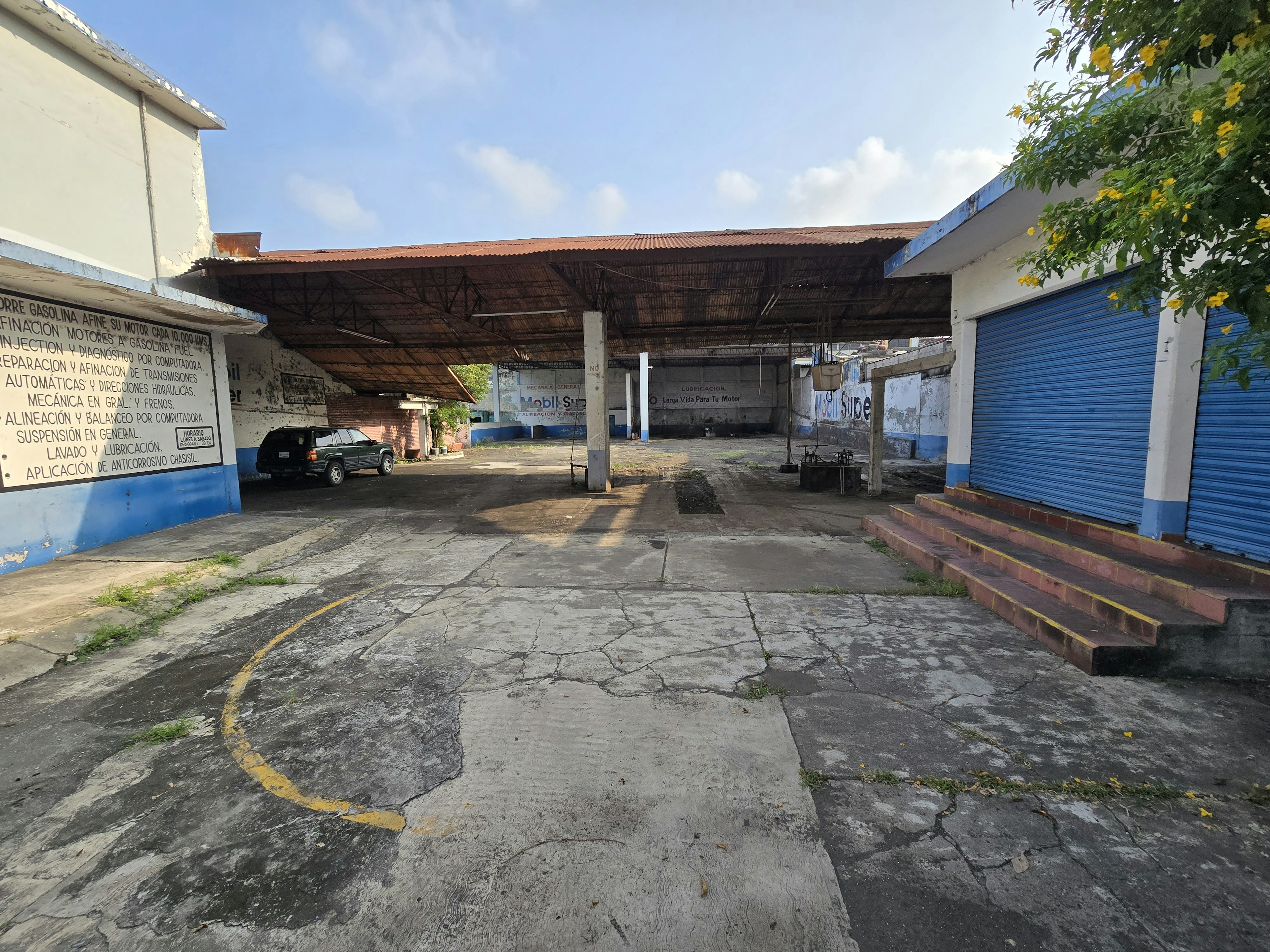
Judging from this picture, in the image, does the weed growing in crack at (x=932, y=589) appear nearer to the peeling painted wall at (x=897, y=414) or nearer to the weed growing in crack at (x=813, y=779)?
the weed growing in crack at (x=813, y=779)

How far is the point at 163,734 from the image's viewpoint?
128 inches

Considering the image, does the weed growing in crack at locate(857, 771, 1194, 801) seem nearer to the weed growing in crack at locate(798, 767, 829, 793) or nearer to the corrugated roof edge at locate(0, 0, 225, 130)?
the weed growing in crack at locate(798, 767, 829, 793)

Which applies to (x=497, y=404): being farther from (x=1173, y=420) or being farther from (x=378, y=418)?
(x=1173, y=420)

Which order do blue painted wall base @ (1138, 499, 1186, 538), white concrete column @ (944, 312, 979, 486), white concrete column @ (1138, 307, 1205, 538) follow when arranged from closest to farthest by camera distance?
white concrete column @ (1138, 307, 1205, 538) < blue painted wall base @ (1138, 499, 1186, 538) < white concrete column @ (944, 312, 979, 486)

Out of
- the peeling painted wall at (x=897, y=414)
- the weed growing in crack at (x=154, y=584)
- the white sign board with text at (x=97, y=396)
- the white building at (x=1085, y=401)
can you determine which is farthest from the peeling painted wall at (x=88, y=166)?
the peeling painted wall at (x=897, y=414)

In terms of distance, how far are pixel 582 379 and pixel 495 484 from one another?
2685 cm

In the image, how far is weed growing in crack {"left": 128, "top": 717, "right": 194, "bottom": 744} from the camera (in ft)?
10.5

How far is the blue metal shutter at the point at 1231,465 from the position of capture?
4.21 meters

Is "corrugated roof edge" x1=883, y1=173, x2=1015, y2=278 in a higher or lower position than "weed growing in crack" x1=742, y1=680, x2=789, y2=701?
higher

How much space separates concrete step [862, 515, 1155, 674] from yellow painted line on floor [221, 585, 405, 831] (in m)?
4.62

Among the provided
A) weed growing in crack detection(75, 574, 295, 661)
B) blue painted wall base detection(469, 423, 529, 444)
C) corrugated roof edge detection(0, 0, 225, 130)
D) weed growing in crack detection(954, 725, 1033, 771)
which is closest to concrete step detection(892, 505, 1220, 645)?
weed growing in crack detection(954, 725, 1033, 771)

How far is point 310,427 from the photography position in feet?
47.0

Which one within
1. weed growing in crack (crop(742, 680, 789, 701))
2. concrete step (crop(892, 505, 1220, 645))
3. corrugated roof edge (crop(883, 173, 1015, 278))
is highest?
corrugated roof edge (crop(883, 173, 1015, 278))

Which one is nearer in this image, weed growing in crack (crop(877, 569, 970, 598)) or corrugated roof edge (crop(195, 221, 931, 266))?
weed growing in crack (crop(877, 569, 970, 598))
